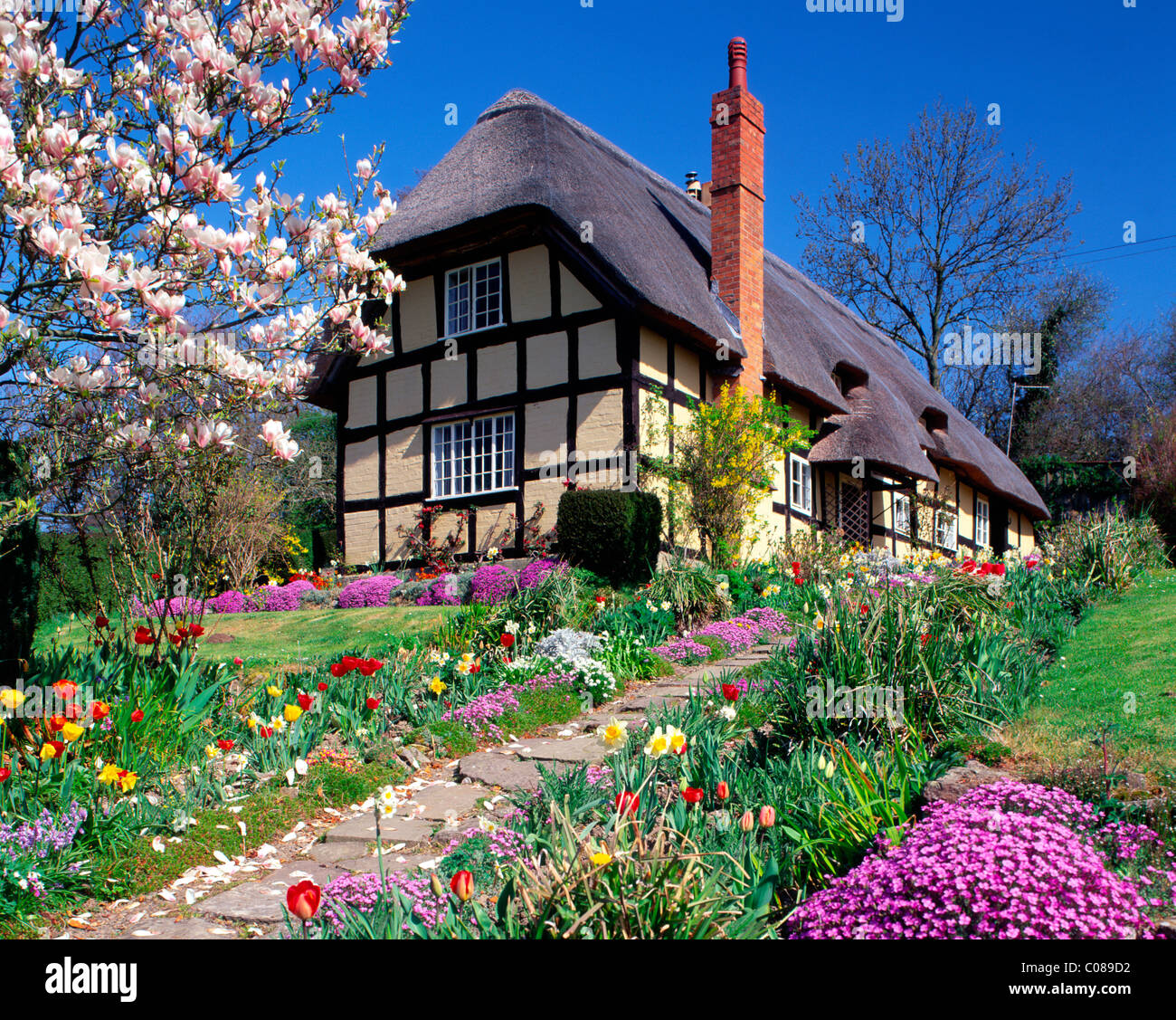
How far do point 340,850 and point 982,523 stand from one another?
70.8 ft

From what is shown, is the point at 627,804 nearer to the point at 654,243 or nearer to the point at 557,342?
the point at 557,342

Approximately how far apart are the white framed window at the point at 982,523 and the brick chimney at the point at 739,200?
11.3m

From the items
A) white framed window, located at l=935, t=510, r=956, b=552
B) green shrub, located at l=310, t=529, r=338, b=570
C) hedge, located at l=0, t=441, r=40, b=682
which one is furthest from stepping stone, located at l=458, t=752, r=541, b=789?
white framed window, located at l=935, t=510, r=956, b=552

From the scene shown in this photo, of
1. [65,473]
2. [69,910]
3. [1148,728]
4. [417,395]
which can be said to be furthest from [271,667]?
[417,395]

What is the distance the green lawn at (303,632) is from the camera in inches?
309

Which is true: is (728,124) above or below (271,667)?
above

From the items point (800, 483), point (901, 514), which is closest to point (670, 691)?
point (800, 483)

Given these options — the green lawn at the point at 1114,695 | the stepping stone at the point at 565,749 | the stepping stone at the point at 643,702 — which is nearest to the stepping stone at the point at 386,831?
the stepping stone at the point at 565,749

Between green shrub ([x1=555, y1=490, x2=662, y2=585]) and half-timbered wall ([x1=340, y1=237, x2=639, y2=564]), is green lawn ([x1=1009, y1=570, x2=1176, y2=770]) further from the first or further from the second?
half-timbered wall ([x1=340, y1=237, x2=639, y2=564])

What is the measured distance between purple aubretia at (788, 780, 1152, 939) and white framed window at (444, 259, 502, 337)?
35.6ft

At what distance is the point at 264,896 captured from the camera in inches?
126
